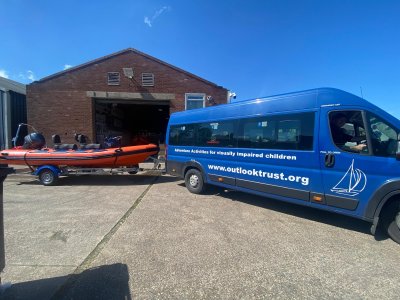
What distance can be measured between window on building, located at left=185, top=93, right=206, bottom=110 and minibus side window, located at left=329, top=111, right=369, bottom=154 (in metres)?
11.5

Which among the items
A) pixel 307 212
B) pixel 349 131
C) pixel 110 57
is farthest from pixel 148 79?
pixel 349 131

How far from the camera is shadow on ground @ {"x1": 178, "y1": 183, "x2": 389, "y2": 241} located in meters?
4.71

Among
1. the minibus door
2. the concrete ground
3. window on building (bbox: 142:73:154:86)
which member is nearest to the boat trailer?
the concrete ground

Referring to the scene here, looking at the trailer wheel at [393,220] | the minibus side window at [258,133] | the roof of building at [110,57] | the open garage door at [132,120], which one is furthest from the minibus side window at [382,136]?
the open garage door at [132,120]

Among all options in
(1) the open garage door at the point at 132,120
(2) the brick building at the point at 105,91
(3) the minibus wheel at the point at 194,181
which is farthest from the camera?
(1) the open garage door at the point at 132,120

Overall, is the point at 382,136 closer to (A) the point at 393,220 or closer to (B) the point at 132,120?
(A) the point at 393,220

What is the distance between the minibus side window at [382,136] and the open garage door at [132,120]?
1303 cm

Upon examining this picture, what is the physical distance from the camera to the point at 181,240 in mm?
4062

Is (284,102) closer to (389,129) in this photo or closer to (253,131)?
(253,131)

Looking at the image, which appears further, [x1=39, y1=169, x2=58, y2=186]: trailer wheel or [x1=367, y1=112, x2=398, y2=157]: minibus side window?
[x1=39, y1=169, x2=58, y2=186]: trailer wheel

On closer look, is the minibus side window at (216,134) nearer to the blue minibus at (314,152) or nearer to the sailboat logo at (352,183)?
the blue minibus at (314,152)

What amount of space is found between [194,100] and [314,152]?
11.6 m

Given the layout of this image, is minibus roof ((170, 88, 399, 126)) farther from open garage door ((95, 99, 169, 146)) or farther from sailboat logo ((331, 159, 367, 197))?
open garage door ((95, 99, 169, 146))

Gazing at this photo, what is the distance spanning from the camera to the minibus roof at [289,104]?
170 inches
